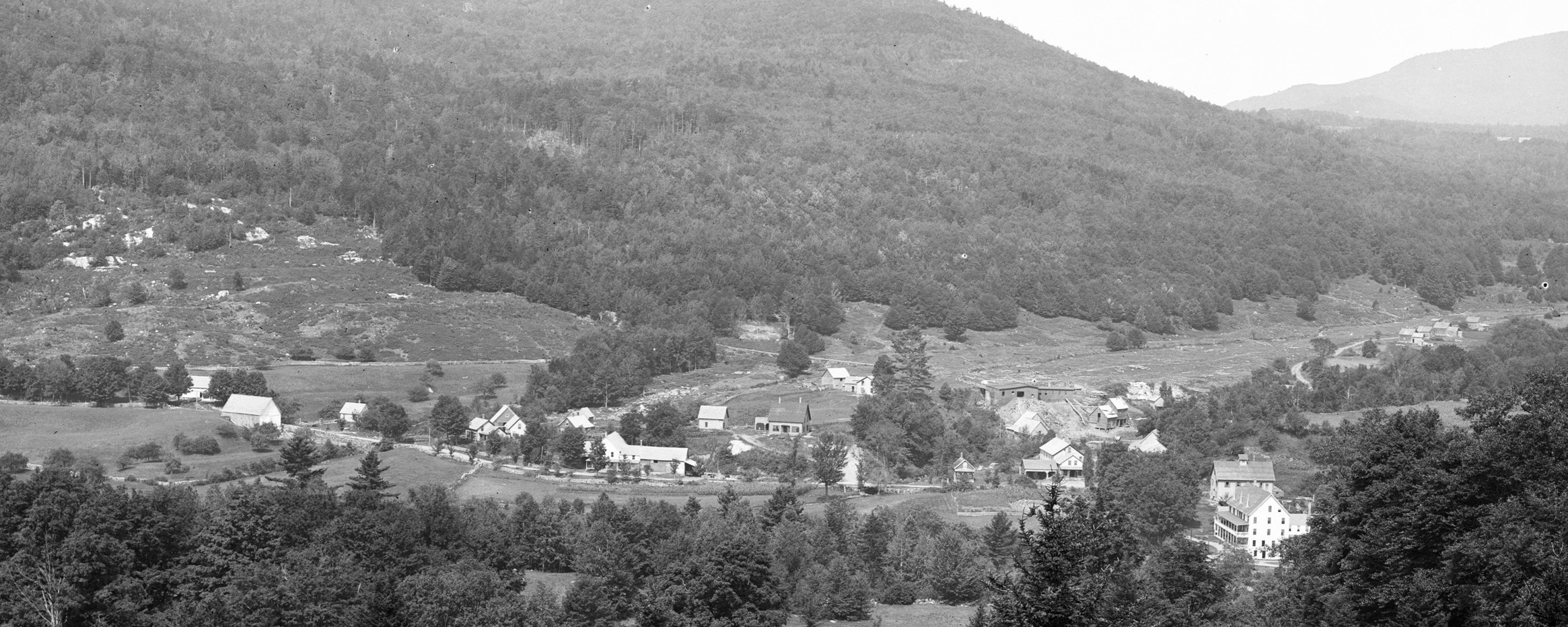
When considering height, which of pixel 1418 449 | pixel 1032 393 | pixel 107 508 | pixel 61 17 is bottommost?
pixel 1032 393

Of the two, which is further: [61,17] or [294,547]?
[61,17]

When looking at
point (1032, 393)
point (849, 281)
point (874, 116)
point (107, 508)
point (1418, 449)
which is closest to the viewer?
point (1418, 449)

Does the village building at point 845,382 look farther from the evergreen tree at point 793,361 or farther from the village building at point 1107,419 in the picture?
the village building at point 1107,419

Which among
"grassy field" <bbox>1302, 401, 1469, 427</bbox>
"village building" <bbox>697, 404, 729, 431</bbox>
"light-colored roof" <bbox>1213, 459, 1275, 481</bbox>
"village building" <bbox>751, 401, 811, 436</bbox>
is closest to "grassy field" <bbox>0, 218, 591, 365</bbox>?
"village building" <bbox>697, 404, 729, 431</bbox>

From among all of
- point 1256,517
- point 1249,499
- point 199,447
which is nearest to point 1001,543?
point 1256,517

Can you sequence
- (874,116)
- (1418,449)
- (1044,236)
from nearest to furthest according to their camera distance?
(1418,449) → (1044,236) → (874,116)

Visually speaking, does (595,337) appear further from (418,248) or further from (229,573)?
(229,573)

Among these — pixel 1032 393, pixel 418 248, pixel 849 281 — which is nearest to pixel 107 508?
pixel 1032 393

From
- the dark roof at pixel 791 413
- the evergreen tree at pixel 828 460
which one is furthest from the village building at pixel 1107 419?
the evergreen tree at pixel 828 460
